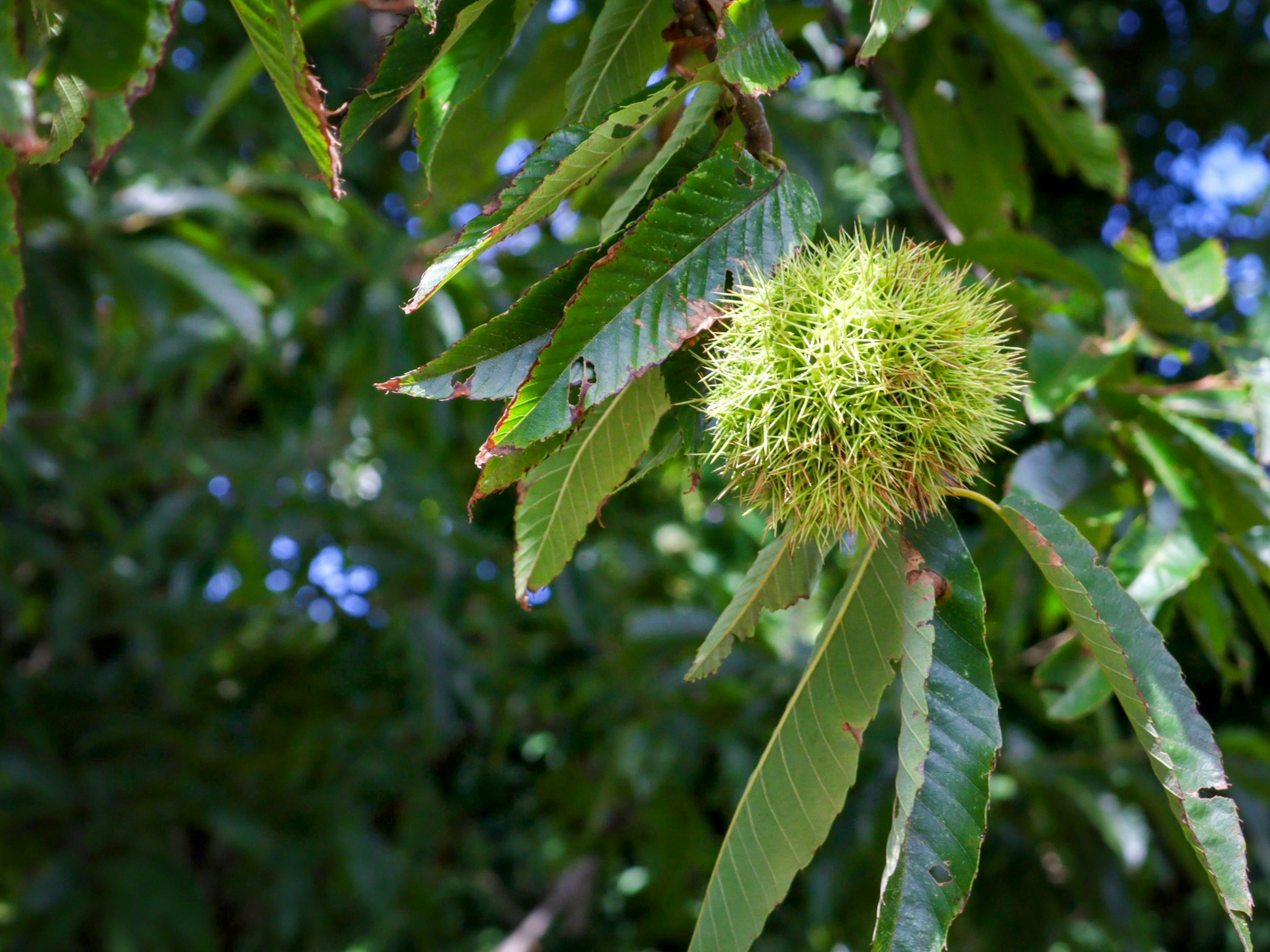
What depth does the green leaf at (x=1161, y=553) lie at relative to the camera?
93cm

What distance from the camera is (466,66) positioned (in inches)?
28.9

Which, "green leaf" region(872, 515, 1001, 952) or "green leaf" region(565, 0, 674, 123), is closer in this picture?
"green leaf" region(872, 515, 1001, 952)

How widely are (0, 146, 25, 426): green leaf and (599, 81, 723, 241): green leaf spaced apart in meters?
0.34

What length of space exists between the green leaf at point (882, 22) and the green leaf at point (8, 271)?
46 centimetres

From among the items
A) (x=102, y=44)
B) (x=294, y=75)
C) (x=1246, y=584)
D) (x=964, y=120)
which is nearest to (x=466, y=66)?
(x=294, y=75)

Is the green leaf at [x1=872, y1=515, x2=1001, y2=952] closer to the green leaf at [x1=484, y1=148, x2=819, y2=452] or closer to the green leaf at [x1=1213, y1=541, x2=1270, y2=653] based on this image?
the green leaf at [x1=484, y1=148, x2=819, y2=452]

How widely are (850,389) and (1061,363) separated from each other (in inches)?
19.1

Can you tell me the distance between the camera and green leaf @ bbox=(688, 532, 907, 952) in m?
Result: 0.68

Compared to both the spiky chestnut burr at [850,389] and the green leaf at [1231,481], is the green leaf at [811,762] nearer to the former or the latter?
the spiky chestnut burr at [850,389]

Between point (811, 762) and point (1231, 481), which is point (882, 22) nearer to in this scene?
point (811, 762)

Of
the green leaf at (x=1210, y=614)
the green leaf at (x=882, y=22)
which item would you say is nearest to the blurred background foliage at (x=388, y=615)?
the green leaf at (x=1210, y=614)

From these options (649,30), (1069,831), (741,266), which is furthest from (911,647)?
(1069,831)

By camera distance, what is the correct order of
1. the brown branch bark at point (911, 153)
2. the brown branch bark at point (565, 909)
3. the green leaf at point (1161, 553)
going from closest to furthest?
the green leaf at point (1161, 553) < the brown branch bark at point (911, 153) < the brown branch bark at point (565, 909)

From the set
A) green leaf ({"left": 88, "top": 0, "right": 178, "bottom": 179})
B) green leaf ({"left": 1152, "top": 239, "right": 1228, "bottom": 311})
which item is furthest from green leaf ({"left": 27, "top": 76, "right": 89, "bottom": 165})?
green leaf ({"left": 1152, "top": 239, "right": 1228, "bottom": 311})
